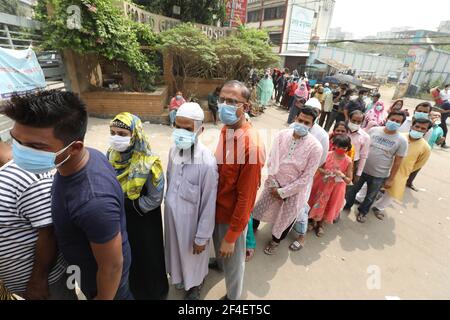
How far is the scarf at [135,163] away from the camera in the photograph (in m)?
1.55

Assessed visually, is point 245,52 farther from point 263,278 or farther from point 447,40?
point 447,40

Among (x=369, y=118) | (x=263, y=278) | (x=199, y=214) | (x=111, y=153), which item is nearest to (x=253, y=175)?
(x=199, y=214)

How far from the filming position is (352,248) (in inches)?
116

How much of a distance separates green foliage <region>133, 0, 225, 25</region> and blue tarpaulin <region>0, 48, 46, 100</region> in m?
8.01

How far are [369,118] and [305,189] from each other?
13.1 ft

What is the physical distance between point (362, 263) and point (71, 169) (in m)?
3.16

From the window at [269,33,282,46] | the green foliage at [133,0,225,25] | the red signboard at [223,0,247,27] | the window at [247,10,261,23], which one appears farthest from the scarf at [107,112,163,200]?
the window at [247,10,261,23]

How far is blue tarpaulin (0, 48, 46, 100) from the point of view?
4.59 metres

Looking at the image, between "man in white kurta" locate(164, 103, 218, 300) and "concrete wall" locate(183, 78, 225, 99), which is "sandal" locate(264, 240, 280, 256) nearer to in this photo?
"man in white kurta" locate(164, 103, 218, 300)

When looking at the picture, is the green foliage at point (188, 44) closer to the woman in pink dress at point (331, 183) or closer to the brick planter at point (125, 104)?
the brick planter at point (125, 104)

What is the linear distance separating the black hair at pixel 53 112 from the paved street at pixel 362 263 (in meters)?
1.85

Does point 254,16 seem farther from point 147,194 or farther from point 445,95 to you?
point 147,194

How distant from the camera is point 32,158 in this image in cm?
104

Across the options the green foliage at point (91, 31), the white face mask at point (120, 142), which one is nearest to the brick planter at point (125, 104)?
the green foliage at point (91, 31)
